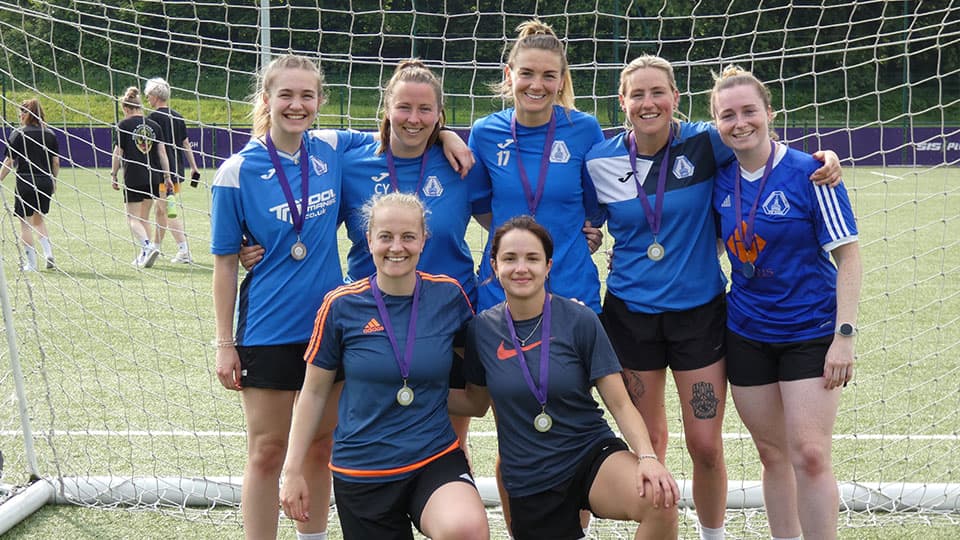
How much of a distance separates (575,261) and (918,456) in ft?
8.63

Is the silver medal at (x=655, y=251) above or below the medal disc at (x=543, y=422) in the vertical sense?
above

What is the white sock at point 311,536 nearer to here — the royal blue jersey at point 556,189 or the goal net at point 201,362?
the goal net at point 201,362

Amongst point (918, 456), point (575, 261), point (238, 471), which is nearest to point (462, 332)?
point (575, 261)

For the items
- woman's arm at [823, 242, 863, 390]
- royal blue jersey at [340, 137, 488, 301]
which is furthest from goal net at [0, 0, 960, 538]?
woman's arm at [823, 242, 863, 390]

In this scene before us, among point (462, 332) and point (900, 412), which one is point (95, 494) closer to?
point (462, 332)

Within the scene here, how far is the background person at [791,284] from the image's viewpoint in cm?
335

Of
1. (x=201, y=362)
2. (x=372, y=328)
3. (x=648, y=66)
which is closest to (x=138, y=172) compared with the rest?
(x=201, y=362)

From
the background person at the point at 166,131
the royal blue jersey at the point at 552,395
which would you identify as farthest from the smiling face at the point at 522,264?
the background person at the point at 166,131

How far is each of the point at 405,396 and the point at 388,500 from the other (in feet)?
1.10

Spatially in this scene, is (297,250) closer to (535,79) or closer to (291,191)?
(291,191)

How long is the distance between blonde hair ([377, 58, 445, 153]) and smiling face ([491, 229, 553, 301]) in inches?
24.6

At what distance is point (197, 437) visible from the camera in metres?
5.21

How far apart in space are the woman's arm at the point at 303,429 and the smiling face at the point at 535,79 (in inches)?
46.5

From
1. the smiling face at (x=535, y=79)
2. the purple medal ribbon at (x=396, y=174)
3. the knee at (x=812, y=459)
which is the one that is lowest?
the knee at (x=812, y=459)
